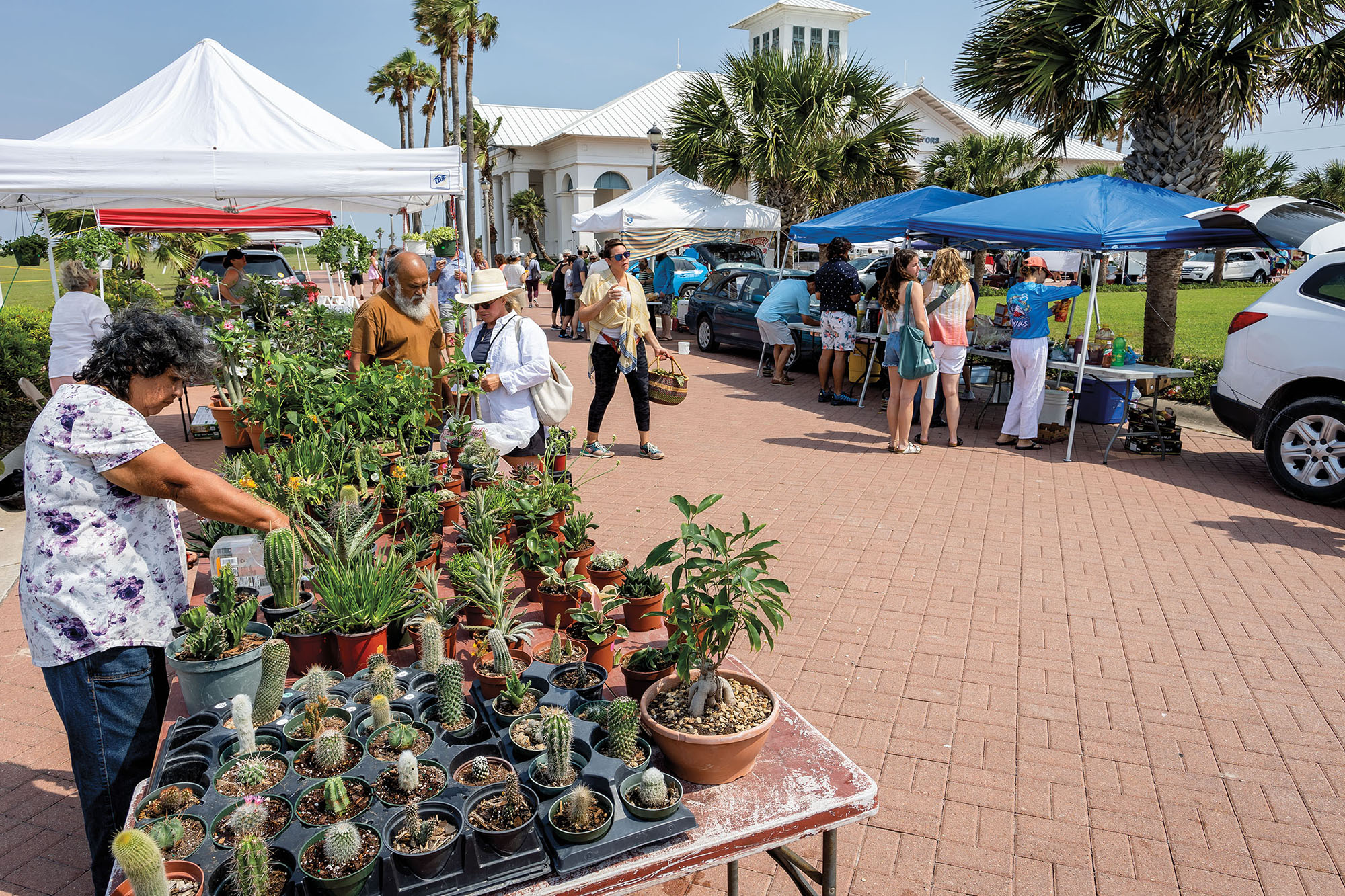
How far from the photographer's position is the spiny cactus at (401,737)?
2133 mm

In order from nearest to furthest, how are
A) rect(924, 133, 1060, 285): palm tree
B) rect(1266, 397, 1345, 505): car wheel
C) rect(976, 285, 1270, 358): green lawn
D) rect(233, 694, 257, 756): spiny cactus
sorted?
rect(233, 694, 257, 756): spiny cactus
rect(1266, 397, 1345, 505): car wheel
rect(976, 285, 1270, 358): green lawn
rect(924, 133, 1060, 285): palm tree

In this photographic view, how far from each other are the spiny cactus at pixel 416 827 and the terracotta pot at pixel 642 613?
1.50 meters

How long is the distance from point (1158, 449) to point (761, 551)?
7665 mm

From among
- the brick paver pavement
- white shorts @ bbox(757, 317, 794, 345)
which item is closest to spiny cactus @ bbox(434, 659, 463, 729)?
the brick paver pavement

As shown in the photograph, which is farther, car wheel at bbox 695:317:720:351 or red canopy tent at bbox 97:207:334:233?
car wheel at bbox 695:317:720:351

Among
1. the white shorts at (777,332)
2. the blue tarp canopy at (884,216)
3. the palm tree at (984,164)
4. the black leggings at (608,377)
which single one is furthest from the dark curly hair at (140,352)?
the palm tree at (984,164)

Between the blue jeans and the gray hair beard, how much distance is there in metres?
3.54

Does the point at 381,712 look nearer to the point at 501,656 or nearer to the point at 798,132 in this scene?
the point at 501,656

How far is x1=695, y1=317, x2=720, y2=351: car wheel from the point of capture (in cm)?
1584

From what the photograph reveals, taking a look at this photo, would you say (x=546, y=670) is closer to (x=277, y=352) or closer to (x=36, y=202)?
(x=277, y=352)

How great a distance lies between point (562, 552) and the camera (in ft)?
12.4

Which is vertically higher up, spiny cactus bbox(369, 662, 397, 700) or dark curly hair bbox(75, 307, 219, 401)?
dark curly hair bbox(75, 307, 219, 401)

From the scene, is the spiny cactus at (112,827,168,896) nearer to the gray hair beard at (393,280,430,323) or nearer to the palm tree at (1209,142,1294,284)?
the gray hair beard at (393,280,430,323)

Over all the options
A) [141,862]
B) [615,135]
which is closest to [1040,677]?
[141,862]
